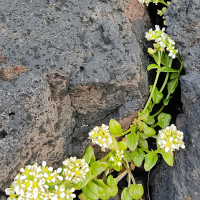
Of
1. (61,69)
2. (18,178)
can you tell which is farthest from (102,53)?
Answer: (18,178)

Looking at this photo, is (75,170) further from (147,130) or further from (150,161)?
(147,130)

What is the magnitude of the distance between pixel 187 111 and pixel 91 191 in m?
0.98

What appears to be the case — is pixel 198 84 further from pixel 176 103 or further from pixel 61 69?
pixel 61 69

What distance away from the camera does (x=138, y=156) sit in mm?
2102

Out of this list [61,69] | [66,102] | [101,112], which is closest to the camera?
[61,69]

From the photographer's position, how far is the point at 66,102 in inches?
75.4

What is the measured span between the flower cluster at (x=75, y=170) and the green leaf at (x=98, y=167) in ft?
0.60

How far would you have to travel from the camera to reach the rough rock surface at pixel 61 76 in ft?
5.44

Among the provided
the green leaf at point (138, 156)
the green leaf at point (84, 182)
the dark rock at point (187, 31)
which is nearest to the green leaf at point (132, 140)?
the green leaf at point (138, 156)

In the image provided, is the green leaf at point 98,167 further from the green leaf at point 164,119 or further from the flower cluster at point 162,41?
the flower cluster at point 162,41

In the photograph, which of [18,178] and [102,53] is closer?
[18,178]

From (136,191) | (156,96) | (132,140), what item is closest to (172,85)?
(156,96)

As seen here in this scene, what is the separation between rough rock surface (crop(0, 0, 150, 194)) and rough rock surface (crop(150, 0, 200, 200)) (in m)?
0.34

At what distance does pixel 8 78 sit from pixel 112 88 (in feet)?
2.43
